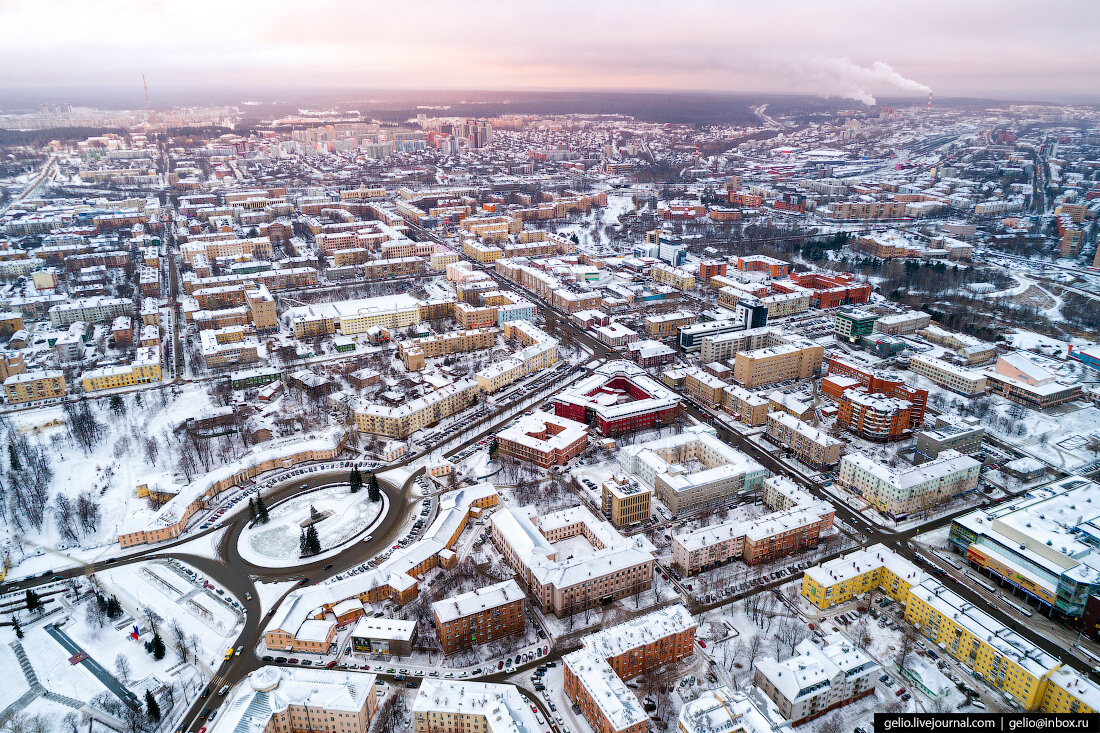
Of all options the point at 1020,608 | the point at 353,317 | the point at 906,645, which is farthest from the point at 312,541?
the point at 1020,608

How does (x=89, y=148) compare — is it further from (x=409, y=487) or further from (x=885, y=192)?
(x=885, y=192)

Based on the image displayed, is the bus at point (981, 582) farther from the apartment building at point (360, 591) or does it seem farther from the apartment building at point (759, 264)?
the apartment building at point (759, 264)

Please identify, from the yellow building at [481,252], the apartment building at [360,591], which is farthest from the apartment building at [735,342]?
the yellow building at [481,252]

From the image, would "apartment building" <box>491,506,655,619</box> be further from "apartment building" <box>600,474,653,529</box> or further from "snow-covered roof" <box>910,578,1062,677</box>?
"snow-covered roof" <box>910,578,1062,677</box>

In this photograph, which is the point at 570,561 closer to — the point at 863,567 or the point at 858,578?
the point at 858,578

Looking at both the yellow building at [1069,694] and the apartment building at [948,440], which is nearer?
the yellow building at [1069,694]

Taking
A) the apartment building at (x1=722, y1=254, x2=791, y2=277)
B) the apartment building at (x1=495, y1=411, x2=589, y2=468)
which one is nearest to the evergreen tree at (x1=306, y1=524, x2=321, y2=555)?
the apartment building at (x1=495, y1=411, x2=589, y2=468)

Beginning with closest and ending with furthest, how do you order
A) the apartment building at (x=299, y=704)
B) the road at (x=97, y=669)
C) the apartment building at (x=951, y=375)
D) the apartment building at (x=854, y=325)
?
the apartment building at (x=299, y=704)
the road at (x=97, y=669)
the apartment building at (x=951, y=375)
the apartment building at (x=854, y=325)
